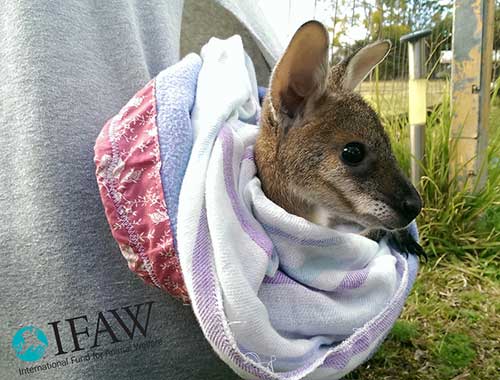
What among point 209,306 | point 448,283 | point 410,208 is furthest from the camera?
point 448,283

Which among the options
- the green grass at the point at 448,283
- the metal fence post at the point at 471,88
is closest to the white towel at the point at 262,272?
the green grass at the point at 448,283

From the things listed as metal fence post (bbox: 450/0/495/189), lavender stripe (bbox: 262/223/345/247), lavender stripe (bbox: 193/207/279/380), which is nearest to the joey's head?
lavender stripe (bbox: 262/223/345/247)

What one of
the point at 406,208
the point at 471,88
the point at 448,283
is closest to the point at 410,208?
the point at 406,208

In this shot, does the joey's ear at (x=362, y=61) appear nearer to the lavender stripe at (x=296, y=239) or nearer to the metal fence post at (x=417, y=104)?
the lavender stripe at (x=296, y=239)

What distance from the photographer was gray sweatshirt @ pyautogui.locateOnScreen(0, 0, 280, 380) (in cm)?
102

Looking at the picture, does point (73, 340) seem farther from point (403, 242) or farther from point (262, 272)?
point (403, 242)

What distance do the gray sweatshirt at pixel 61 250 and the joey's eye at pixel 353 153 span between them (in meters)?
0.49

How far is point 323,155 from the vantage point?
3.58ft

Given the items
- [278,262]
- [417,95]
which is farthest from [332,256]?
[417,95]

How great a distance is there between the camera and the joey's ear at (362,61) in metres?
1.23

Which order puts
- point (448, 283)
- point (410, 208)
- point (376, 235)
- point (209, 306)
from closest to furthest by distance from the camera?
point (209, 306), point (410, 208), point (376, 235), point (448, 283)

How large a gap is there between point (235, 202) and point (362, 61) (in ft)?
1.95

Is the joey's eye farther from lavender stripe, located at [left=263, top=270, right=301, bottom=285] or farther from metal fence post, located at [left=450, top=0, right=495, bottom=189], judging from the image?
metal fence post, located at [left=450, top=0, right=495, bottom=189]

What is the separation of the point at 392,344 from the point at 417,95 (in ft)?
4.34
